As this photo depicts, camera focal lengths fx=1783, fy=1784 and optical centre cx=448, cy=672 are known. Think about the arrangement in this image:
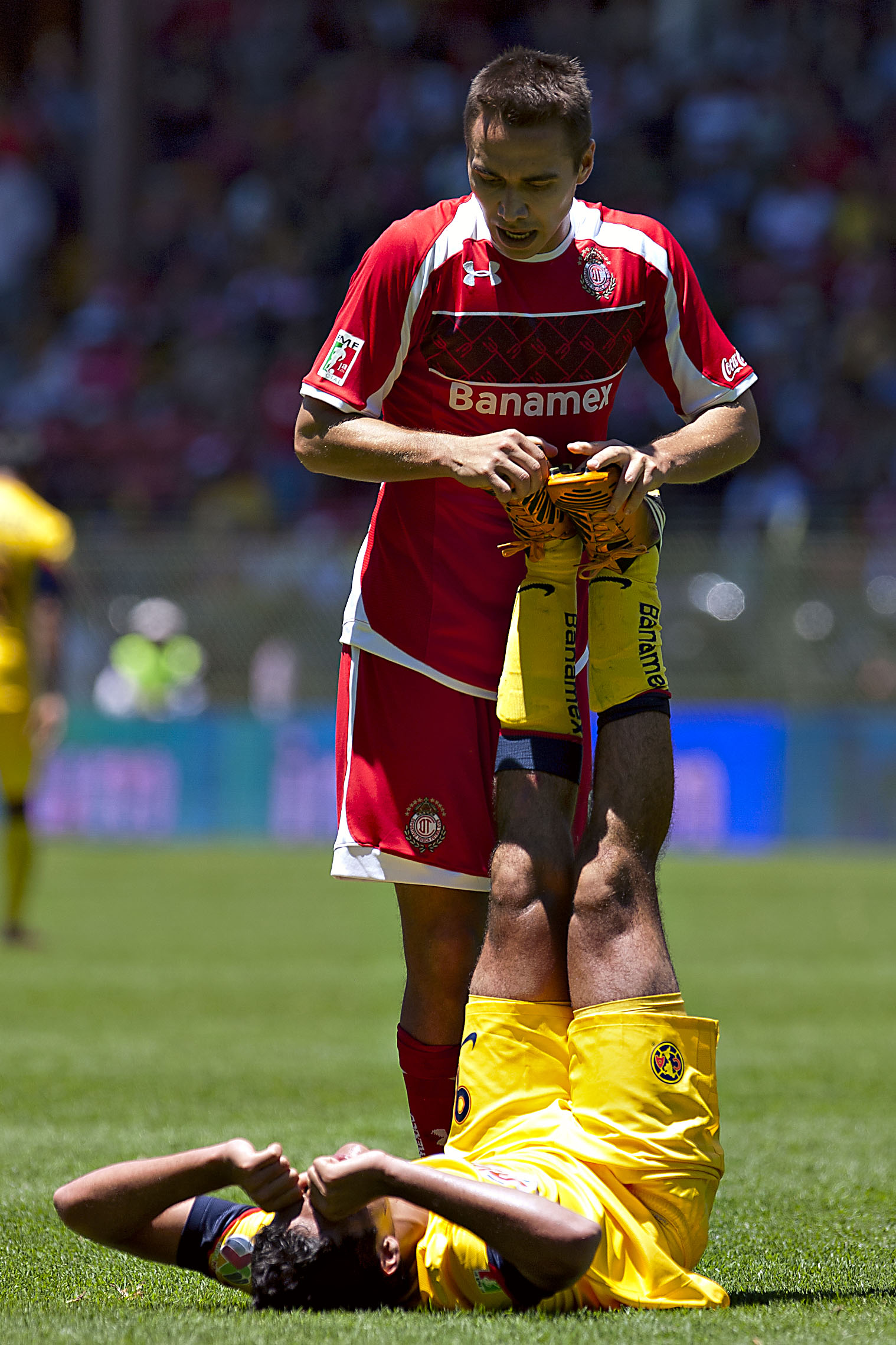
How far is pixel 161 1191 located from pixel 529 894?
89 centimetres

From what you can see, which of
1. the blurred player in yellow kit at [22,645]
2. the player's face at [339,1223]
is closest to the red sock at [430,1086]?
the player's face at [339,1223]

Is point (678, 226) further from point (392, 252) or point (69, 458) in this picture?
point (392, 252)

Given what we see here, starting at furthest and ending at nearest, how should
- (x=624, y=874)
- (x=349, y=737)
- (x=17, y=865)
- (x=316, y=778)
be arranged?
1. (x=316, y=778)
2. (x=17, y=865)
3. (x=349, y=737)
4. (x=624, y=874)

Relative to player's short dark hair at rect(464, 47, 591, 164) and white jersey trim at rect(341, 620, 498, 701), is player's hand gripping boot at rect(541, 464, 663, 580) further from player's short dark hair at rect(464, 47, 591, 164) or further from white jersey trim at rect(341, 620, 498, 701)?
player's short dark hair at rect(464, 47, 591, 164)

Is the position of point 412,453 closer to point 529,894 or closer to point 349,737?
point 349,737

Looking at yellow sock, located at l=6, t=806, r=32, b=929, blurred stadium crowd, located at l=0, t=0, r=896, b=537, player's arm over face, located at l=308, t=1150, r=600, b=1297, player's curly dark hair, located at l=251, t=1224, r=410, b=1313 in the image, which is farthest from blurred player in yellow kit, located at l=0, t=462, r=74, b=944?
player's arm over face, located at l=308, t=1150, r=600, b=1297

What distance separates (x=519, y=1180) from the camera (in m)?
2.98

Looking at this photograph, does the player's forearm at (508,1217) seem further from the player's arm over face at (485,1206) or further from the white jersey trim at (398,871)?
the white jersey trim at (398,871)

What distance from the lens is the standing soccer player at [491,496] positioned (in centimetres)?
341

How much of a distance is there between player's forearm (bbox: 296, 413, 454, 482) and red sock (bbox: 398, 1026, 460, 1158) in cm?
126

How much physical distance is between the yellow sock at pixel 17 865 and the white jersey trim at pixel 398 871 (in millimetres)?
6020

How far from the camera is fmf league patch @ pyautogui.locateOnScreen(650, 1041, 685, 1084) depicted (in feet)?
10.4

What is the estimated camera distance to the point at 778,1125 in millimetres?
5211

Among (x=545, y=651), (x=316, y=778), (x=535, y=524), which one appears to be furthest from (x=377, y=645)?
(x=316, y=778)
